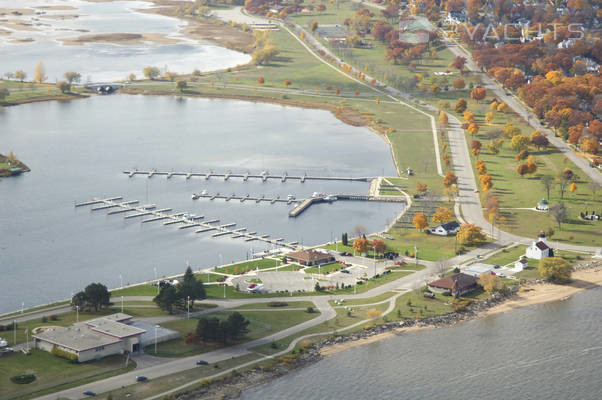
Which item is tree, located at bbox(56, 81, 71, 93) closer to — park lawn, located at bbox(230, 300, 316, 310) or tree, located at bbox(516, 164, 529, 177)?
tree, located at bbox(516, 164, 529, 177)

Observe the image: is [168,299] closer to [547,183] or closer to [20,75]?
[547,183]

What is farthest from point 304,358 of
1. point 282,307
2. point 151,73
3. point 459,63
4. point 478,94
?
point 151,73

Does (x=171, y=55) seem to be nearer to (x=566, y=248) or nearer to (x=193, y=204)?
(x=193, y=204)

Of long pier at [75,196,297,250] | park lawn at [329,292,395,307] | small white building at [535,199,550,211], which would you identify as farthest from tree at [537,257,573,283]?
long pier at [75,196,297,250]

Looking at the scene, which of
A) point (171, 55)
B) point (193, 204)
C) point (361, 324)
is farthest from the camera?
point (171, 55)

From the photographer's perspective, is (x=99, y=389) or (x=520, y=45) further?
(x=520, y=45)

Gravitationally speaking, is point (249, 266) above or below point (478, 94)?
below

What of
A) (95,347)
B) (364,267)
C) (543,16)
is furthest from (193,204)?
(543,16)
